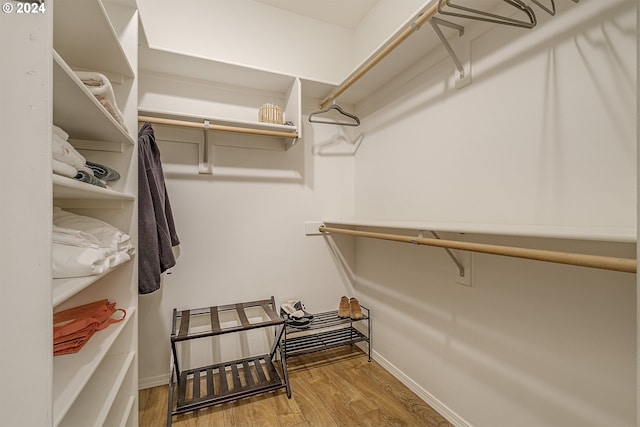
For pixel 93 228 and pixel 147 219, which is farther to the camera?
pixel 147 219

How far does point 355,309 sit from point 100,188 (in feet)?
5.64

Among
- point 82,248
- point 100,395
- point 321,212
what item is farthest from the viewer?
point 321,212

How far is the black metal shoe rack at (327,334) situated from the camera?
1.90 meters

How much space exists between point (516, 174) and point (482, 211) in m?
0.21

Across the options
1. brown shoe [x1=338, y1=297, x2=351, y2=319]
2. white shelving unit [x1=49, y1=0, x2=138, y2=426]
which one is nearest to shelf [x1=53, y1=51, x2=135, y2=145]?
white shelving unit [x1=49, y1=0, x2=138, y2=426]

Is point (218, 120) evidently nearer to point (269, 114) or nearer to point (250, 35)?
point (269, 114)

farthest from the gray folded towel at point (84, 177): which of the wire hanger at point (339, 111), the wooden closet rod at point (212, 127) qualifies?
the wire hanger at point (339, 111)

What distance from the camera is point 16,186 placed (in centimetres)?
50

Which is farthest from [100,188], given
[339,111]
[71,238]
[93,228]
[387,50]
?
[339,111]

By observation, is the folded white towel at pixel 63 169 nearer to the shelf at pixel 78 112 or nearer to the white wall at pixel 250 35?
the shelf at pixel 78 112

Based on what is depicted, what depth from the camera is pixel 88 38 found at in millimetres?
1043

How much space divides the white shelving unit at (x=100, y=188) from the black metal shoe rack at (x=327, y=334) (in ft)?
3.08

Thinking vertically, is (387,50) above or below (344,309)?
above

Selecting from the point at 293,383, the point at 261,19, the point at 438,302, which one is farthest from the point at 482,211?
the point at 261,19
